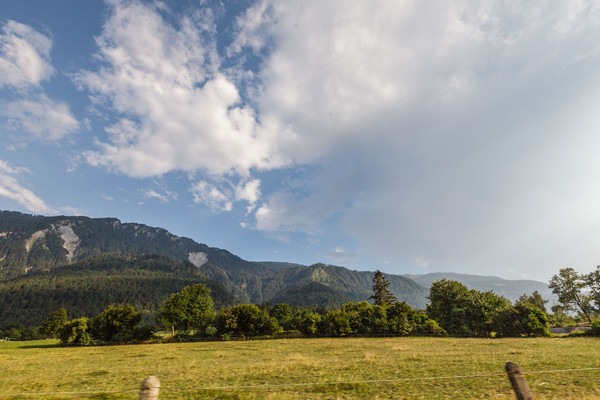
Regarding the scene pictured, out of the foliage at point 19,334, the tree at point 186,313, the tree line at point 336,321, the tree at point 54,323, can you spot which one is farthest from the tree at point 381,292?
the foliage at point 19,334

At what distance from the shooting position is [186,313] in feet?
238

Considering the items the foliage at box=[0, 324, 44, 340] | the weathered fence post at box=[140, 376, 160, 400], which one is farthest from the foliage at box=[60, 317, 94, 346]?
the foliage at box=[0, 324, 44, 340]

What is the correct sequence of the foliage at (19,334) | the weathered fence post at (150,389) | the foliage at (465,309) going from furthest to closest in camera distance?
the foliage at (19,334)
the foliage at (465,309)
the weathered fence post at (150,389)

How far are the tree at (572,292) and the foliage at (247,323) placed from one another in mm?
89650

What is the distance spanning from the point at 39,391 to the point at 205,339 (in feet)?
205

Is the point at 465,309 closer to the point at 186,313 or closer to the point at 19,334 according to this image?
the point at 186,313

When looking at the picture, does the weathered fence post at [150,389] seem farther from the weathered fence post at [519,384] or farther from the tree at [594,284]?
the tree at [594,284]

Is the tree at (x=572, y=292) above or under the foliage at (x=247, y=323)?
above

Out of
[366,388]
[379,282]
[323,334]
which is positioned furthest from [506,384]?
[379,282]

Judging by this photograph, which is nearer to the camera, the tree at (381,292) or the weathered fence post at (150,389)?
the weathered fence post at (150,389)

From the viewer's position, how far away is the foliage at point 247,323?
71250 millimetres

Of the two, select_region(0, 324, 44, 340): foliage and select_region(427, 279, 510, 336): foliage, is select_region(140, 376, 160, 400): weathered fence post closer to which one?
select_region(427, 279, 510, 336): foliage

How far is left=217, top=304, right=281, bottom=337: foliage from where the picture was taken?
71.2 m

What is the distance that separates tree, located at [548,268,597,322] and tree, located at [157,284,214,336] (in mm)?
107771
